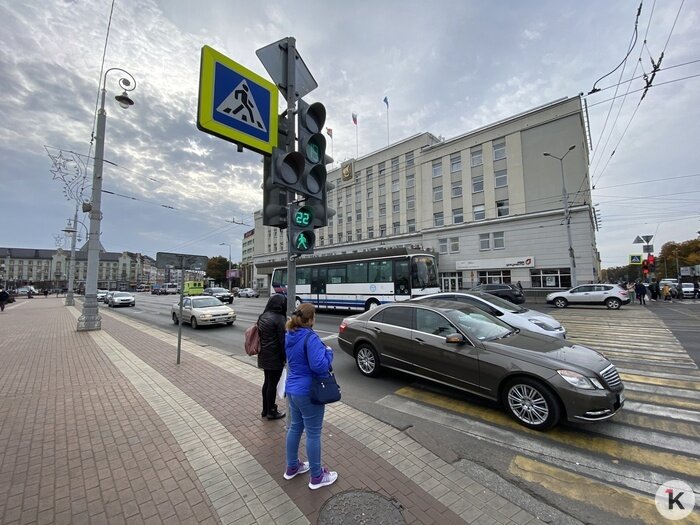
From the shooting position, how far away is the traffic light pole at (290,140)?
3.00 m

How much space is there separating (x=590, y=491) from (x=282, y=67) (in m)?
5.14

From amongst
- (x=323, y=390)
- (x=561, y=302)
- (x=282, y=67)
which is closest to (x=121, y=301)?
(x=282, y=67)

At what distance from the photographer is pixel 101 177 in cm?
1262

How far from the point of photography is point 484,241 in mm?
33125

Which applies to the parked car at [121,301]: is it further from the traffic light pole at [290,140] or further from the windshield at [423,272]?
the traffic light pole at [290,140]

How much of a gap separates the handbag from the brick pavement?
0.84 m

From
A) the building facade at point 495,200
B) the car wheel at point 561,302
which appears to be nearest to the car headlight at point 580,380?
the car wheel at point 561,302

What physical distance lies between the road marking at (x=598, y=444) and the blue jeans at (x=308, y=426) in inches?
105

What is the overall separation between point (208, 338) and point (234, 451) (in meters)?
8.75

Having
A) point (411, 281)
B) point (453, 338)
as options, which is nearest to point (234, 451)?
point (453, 338)

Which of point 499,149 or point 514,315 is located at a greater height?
point 499,149

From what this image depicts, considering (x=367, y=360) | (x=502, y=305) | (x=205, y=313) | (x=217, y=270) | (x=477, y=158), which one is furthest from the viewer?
(x=217, y=270)

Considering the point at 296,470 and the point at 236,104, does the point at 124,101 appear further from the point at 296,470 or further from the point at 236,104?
the point at 296,470

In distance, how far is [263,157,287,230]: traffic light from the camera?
3045 millimetres
